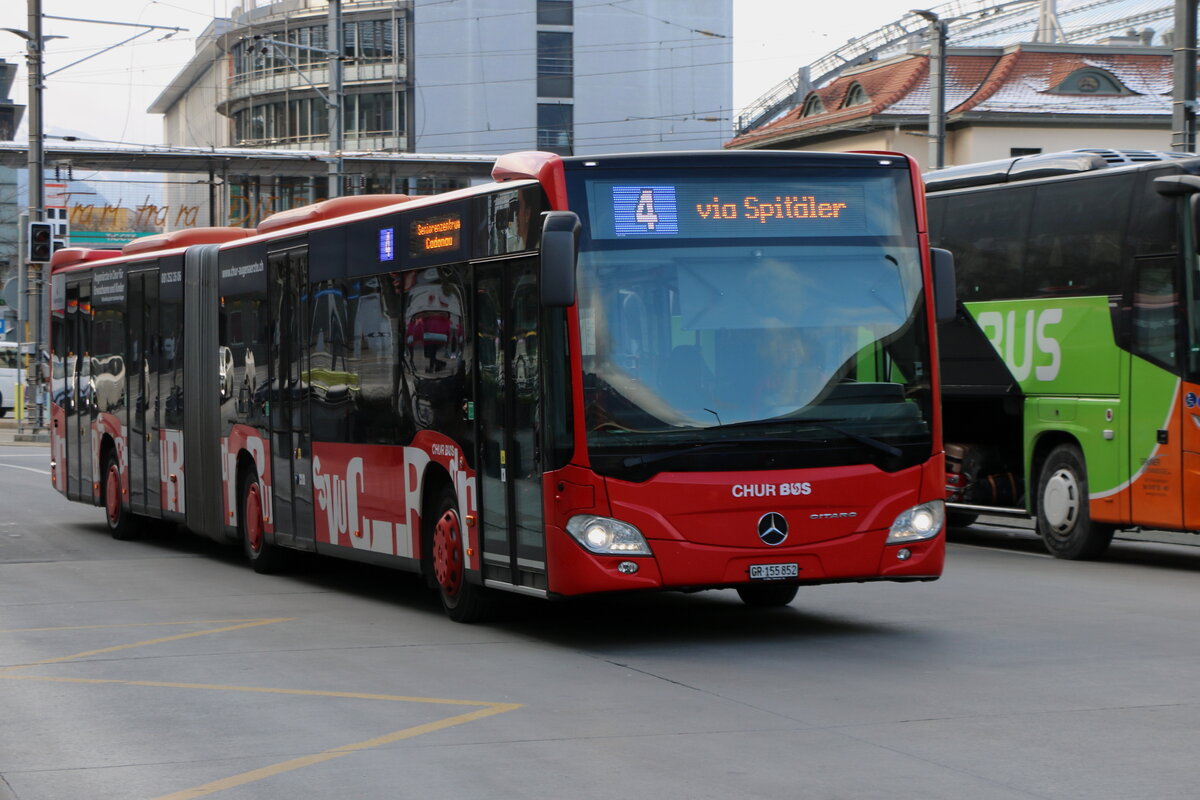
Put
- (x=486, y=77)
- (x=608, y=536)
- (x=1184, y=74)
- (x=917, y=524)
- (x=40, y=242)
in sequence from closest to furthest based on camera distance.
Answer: (x=608, y=536) → (x=917, y=524) → (x=1184, y=74) → (x=40, y=242) → (x=486, y=77)

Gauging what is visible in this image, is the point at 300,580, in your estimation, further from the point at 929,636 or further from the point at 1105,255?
the point at 1105,255

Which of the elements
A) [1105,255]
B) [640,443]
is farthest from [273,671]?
[1105,255]

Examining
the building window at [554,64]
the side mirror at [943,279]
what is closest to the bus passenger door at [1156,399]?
the side mirror at [943,279]

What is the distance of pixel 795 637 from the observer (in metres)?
11.2

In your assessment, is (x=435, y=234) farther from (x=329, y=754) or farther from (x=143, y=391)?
(x=143, y=391)

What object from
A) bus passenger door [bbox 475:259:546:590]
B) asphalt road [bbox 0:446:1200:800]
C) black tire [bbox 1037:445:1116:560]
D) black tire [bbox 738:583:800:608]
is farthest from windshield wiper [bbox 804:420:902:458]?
black tire [bbox 1037:445:1116:560]

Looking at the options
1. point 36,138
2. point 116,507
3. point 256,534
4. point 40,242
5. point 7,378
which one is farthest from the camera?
point 7,378

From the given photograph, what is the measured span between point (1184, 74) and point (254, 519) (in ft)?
41.0

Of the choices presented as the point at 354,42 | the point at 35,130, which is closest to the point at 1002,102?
the point at 35,130

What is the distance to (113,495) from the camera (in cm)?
2034

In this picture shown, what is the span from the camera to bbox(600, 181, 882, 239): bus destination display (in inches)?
416

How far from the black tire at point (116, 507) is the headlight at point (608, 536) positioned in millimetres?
10700

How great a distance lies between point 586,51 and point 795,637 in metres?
78.7

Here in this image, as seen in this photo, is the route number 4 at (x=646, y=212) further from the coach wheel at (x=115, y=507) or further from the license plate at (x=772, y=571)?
the coach wheel at (x=115, y=507)
